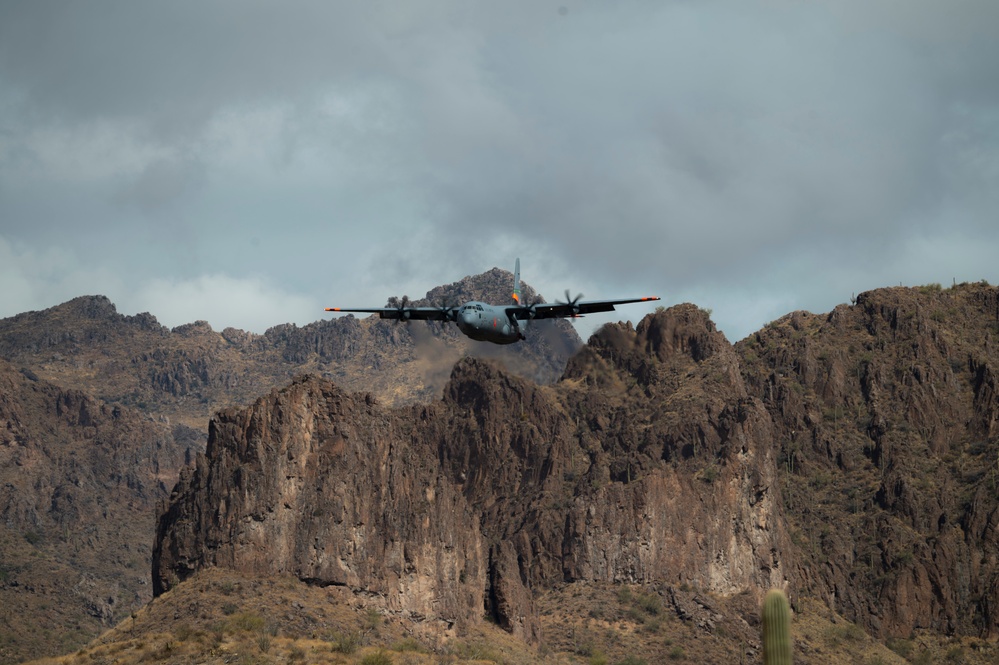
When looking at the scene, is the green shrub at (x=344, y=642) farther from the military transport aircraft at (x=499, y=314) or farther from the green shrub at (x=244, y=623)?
the military transport aircraft at (x=499, y=314)

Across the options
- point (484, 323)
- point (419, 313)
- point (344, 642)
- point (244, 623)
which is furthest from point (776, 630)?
point (244, 623)

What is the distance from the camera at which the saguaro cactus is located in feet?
116

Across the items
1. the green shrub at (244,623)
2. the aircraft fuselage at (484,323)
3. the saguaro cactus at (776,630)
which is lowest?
the green shrub at (244,623)

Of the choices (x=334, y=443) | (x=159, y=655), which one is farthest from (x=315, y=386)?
(x=159, y=655)

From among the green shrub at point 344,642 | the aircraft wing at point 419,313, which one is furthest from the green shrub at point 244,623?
the aircraft wing at point 419,313

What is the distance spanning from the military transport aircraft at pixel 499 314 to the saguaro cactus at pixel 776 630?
197 feet

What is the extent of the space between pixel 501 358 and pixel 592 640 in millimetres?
72918

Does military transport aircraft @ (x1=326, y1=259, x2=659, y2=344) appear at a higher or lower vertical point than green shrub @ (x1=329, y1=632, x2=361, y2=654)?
higher

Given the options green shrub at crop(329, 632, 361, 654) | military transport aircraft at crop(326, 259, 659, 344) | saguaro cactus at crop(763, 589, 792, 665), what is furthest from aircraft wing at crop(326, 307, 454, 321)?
saguaro cactus at crop(763, 589, 792, 665)

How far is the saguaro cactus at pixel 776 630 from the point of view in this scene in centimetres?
3528

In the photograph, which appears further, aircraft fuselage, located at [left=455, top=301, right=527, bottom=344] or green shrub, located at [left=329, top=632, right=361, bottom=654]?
green shrub, located at [left=329, top=632, right=361, bottom=654]

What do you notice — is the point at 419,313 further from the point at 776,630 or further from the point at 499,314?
the point at 776,630

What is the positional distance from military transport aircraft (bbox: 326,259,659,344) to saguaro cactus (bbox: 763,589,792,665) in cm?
5998

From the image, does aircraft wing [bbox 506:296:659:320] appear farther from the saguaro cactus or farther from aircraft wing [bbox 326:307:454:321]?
the saguaro cactus
